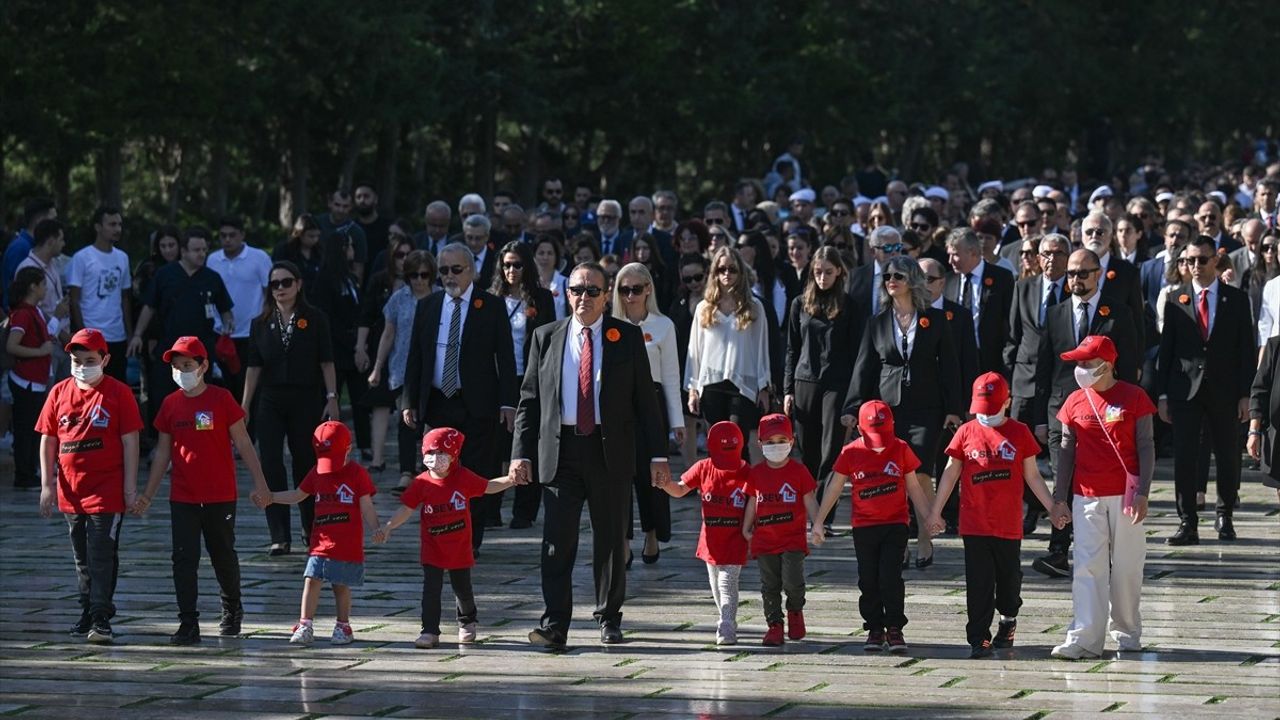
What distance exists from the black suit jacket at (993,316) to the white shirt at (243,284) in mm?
5850

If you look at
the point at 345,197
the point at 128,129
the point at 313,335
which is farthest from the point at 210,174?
the point at 313,335

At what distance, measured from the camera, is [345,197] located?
19469 mm

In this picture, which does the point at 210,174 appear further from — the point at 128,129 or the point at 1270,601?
the point at 1270,601

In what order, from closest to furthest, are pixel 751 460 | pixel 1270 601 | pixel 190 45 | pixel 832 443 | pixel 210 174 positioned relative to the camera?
1. pixel 1270 601
2. pixel 832 443
3. pixel 751 460
4. pixel 190 45
5. pixel 210 174

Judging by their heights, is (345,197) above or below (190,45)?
below

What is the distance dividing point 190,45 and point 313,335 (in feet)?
65.0

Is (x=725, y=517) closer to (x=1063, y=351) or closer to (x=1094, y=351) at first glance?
(x=1094, y=351)

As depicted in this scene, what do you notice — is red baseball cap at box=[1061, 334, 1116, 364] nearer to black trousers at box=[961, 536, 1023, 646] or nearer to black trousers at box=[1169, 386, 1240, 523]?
black trousers at box=[961, 536, 1023, 646]

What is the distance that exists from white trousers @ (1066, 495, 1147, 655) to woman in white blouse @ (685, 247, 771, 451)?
3476 mm

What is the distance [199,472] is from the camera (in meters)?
11.2

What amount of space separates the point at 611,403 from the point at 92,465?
8.66ft

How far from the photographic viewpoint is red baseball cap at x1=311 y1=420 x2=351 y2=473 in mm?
10945

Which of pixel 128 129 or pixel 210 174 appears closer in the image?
pixel 128 129

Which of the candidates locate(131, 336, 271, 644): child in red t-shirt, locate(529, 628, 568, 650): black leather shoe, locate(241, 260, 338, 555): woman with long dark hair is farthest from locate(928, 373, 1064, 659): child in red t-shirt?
locate(241, 260, 338, 555): woman with long dark hair
